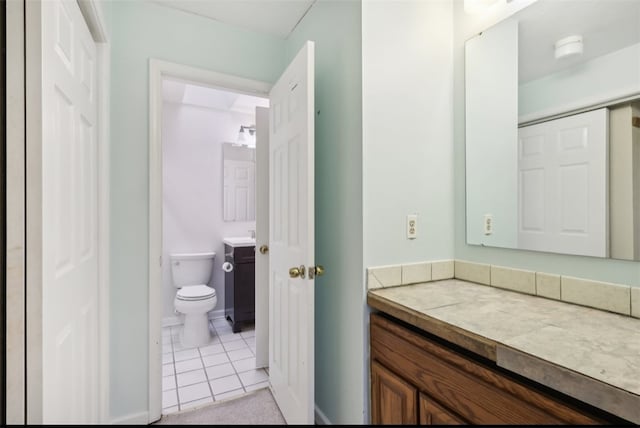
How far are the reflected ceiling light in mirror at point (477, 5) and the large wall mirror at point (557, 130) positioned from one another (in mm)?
104

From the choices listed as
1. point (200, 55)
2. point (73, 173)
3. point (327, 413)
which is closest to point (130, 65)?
point (200, 55)

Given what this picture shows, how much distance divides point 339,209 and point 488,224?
2.19ft

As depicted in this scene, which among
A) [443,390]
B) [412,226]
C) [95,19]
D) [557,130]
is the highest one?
[95,19]

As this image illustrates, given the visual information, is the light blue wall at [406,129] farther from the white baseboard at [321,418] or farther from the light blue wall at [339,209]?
the white baseboard at [321,418]

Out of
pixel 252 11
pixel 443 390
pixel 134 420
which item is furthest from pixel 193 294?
pixel 443 390

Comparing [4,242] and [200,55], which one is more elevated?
[200,55]

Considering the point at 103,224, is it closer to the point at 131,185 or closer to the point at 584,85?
the point at 131,185

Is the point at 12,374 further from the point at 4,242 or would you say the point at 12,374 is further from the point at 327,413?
the point at 327,413

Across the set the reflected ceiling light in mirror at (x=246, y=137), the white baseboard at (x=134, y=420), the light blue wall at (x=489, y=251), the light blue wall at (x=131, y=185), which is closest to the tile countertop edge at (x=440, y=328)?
the light blue wall at (x=489, y=251)

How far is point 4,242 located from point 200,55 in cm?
151

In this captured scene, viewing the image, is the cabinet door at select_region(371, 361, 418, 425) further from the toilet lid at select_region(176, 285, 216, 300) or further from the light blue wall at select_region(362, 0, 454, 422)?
the toilet lid at select_region(176, 285, 216, 300)

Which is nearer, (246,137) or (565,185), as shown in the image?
(565,185)

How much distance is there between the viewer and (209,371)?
2203 millimetres

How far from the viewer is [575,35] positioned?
113cm
